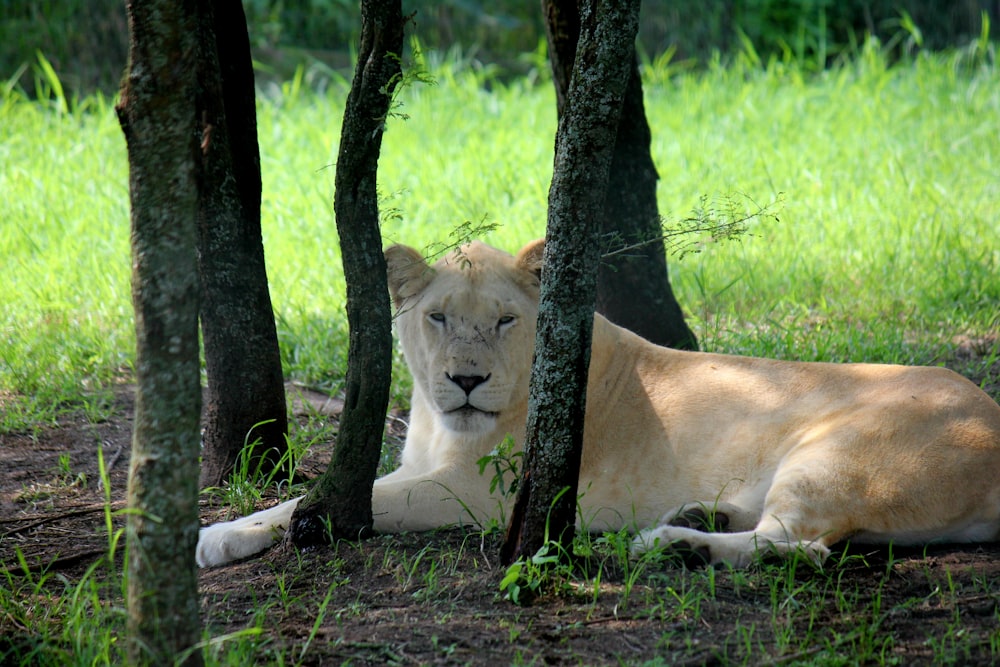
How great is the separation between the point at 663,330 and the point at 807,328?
3.42 ft

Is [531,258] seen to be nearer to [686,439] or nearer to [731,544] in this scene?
[686,439]

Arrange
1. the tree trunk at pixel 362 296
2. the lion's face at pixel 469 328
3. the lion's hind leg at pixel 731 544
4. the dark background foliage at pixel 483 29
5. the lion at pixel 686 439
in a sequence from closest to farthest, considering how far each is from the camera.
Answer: the tree trunk at pixel 362 296 → the lion's hind leg at pixel 731 544 → the lion at pixel 686 439 → the lion's face at pixel 469 328 → the dark background foliage at pixel 483 29

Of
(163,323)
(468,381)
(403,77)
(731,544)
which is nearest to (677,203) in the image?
(468,381)

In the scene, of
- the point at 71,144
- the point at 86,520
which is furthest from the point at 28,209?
the point at 86,520

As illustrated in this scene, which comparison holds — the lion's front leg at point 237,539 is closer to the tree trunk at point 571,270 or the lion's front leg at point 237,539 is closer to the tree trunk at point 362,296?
the tree trunk at point 362,296

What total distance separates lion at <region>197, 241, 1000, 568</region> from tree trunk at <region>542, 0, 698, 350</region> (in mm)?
930

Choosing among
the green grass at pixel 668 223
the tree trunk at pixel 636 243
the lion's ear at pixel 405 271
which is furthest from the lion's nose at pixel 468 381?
the tree trunk at pixel 636 243

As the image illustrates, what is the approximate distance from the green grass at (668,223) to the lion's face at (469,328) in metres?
0.48

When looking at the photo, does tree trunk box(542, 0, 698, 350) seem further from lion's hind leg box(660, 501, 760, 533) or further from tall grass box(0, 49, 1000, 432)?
lion's hind leg box(660, 501, 760, 533)

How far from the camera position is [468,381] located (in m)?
3.57

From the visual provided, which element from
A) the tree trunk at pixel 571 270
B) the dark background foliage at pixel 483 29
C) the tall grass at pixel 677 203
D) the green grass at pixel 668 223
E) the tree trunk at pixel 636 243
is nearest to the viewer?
the tree trunk at pixel 571 270

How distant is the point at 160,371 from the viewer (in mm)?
2076

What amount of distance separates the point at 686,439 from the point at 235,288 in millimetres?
1659

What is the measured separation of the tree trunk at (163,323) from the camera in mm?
2061
